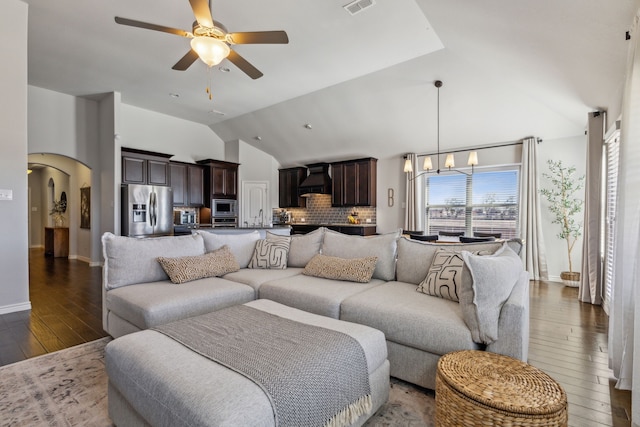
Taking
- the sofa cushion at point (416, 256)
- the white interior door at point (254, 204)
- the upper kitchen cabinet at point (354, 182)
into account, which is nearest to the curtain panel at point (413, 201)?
the upper kitchen cabinet at point (354, 182)

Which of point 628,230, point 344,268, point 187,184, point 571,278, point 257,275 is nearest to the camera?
point 628,230

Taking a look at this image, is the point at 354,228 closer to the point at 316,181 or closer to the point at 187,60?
the point at 316,181

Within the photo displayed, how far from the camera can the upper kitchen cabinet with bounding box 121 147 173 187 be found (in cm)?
659

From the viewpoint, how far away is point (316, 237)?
151 inches

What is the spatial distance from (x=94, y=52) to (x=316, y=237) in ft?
14.5

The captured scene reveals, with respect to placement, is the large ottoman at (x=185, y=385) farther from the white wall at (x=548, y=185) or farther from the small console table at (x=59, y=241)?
the small console table at (x=59, y=241)

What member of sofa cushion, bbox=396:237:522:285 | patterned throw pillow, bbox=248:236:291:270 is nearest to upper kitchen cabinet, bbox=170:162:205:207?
patterned throw pillow, bbox=248:236:291:270

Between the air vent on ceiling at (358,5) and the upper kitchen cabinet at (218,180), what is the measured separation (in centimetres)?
561

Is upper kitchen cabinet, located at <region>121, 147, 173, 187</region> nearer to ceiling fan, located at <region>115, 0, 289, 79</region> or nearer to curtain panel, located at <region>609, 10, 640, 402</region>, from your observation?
ceiling fan, located at <region>115, 0, 289, 79</region>

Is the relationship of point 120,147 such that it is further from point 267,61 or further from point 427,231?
point 427,231

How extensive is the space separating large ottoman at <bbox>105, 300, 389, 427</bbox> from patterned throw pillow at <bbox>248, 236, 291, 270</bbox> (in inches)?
71.3

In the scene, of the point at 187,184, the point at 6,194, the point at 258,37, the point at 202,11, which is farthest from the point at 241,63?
the point at 187,184

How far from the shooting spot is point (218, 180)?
827cm

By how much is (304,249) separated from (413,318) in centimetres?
186
